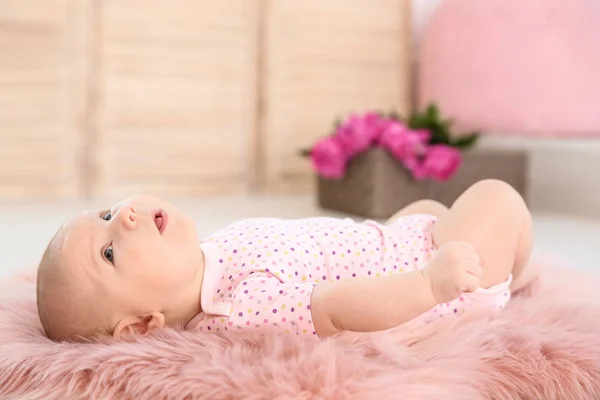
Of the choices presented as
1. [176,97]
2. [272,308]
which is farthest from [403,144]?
[272,308]

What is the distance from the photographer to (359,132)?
243cm

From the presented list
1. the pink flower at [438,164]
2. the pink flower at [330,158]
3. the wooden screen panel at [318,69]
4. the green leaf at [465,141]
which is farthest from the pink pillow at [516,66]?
the pink flower at [330,158]

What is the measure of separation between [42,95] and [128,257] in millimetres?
2253

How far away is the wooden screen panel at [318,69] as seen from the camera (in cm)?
321

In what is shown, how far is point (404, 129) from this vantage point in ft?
7.81

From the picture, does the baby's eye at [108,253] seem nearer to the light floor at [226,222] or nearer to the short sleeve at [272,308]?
the short sleeve at [272,308]

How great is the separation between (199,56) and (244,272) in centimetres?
227

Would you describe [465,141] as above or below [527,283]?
above

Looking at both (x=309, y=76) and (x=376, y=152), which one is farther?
(x=309, y=76)

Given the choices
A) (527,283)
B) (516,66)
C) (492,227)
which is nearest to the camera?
(492,227)

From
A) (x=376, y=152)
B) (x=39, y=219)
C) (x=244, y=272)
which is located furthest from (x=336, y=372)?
(x=39, y=219)

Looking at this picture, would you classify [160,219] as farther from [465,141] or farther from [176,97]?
[176,97]

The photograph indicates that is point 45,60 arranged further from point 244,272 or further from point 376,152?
point 244,272

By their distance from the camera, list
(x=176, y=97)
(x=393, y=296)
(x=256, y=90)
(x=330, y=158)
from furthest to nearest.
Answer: (x=256, y=90), (x=176, y=97), (x=330, y=158), (x=393, y=296)
